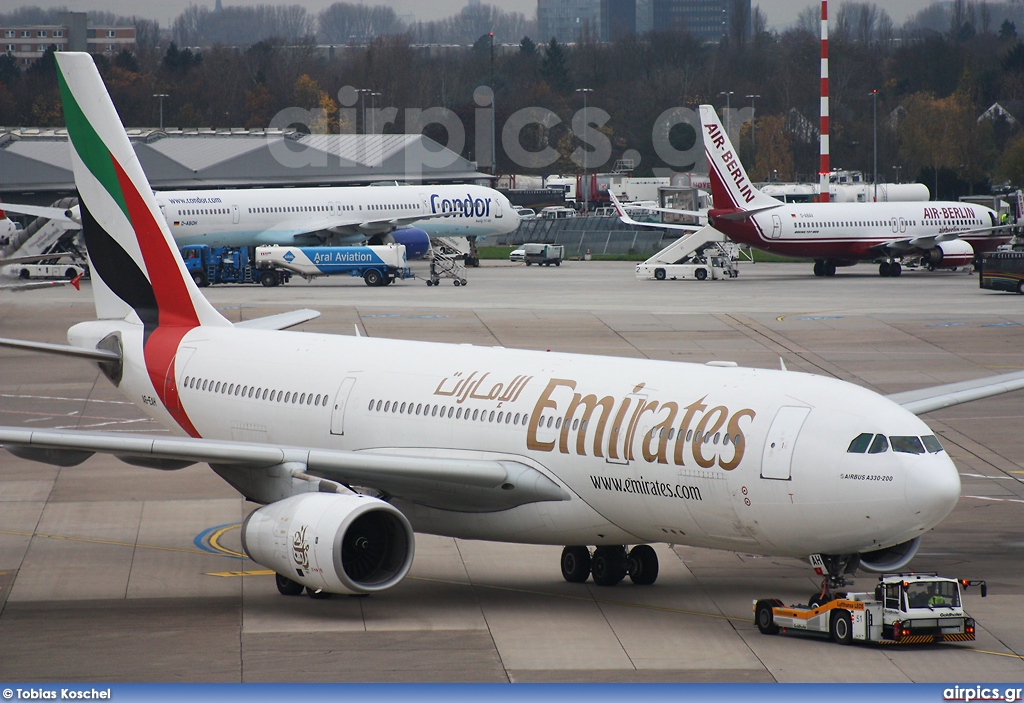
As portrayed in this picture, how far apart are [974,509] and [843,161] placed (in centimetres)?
17126

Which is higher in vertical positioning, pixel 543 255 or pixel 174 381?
pixel 174 381

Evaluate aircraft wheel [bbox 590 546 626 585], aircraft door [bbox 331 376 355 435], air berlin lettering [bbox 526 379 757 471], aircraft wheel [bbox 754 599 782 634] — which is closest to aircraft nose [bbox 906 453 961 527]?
air berlin lettering [bbox 526 379 757 471]

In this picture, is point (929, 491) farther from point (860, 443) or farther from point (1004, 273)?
point (1004, 273)

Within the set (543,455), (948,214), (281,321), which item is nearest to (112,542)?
(281,321)

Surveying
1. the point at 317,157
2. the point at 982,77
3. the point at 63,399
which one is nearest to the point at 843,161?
the point at 982,77

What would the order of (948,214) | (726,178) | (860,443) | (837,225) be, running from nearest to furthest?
(860,443), (726,178), (837,225), (948,214)

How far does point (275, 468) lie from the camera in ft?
73.5

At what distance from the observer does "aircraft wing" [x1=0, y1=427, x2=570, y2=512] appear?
70.3ft

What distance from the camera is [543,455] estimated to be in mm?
21984

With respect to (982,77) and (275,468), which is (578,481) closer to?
(275,468)

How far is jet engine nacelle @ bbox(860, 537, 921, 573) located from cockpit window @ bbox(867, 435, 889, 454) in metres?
1.86

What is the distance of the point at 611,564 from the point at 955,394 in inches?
293

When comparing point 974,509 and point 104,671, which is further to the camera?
point 974,509
